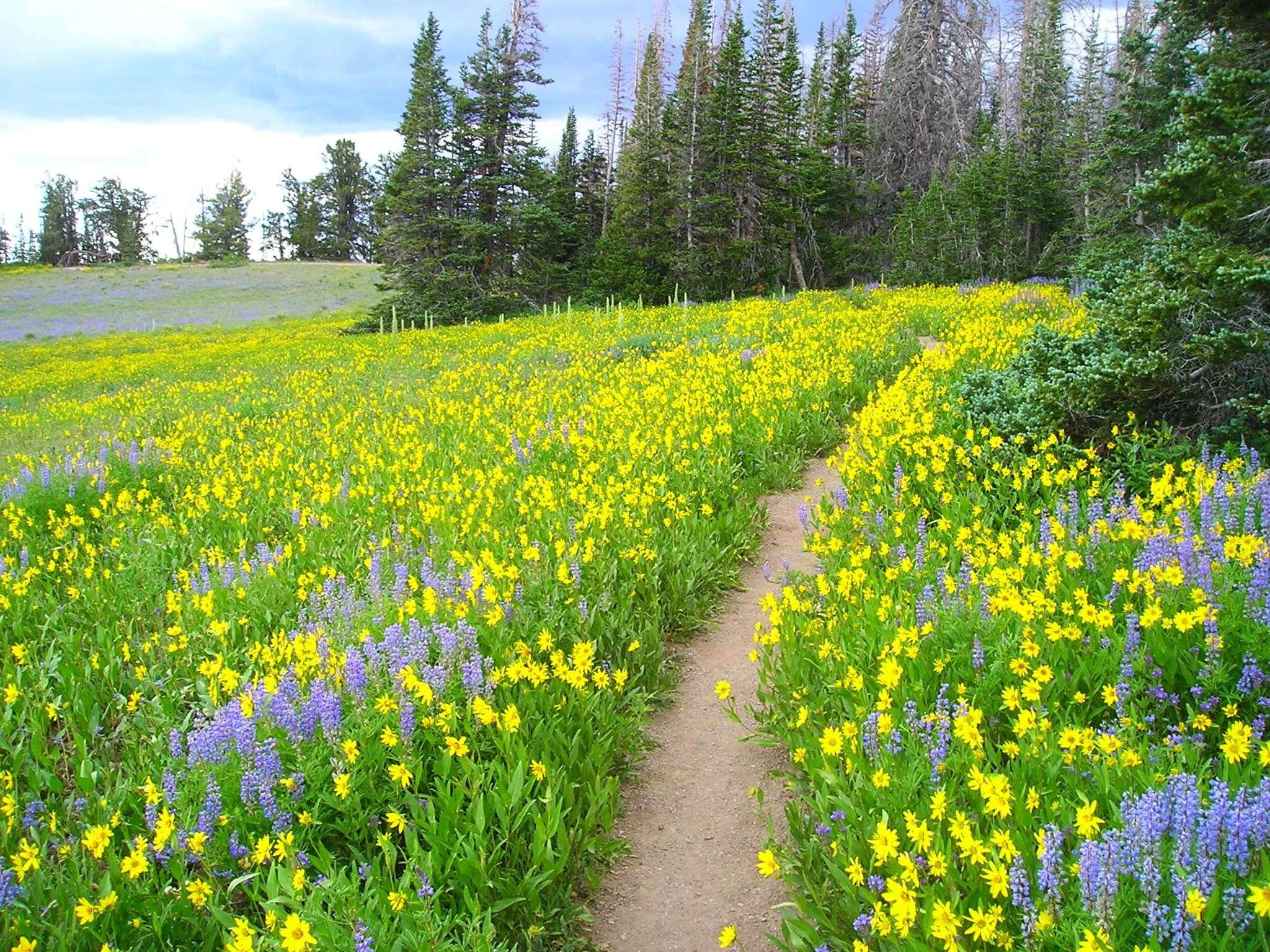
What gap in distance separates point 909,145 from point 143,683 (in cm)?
4323

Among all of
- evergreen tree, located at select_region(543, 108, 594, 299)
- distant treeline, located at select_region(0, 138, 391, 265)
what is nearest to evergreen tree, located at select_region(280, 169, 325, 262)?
distant treeline, located at select_region(0, 138, 391, 265)

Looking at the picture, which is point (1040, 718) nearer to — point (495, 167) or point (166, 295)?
point (495, 167)

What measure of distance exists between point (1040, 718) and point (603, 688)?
2319mm

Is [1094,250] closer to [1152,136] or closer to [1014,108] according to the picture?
[1152,136]

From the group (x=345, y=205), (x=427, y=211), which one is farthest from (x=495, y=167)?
(x=345, y=205)

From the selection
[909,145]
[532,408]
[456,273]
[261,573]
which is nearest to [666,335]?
Answer: [532,408]

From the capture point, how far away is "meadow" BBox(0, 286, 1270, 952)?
8.80 ft

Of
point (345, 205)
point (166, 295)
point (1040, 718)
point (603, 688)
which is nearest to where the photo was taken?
point (1040, 718)

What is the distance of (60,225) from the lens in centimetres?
9481

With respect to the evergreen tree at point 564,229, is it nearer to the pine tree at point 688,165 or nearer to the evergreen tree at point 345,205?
the pine tree at point 688,165

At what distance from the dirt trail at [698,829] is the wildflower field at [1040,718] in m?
0.22

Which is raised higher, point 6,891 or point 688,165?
point 688,165

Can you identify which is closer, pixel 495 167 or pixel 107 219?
pixel 495 167

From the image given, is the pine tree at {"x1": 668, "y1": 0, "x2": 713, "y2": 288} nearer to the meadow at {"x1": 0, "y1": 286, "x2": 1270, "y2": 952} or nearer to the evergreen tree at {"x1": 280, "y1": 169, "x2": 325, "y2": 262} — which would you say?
the meadow at {"x1": 0, "y1": 286, "x2": 1270, "y2": 952}
